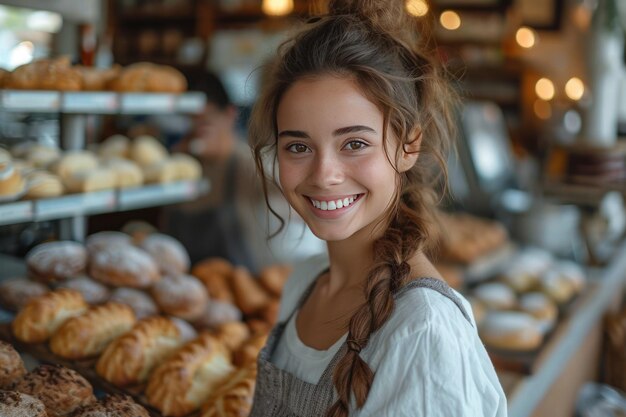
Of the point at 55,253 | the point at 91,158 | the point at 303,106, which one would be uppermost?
the point at 303,106

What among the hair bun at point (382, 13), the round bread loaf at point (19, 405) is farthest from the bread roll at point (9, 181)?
the hair bun at point (382, 13)

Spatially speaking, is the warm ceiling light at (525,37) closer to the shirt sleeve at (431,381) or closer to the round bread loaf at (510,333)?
the round bread loaf at (510,333)

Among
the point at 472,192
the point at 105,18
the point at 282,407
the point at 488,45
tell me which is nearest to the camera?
the point at 282,407

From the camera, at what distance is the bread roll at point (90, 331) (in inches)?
56.5

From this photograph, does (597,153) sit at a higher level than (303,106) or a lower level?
lower

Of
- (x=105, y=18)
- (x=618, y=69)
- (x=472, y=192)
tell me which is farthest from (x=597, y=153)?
(x=105, y=18)

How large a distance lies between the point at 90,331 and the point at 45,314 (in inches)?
4.3

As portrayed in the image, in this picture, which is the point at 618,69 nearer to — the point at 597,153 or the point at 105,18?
the point at 597,153

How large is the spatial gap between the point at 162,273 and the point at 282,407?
33.3 inches

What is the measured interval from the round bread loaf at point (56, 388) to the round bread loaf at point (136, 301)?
0.52m

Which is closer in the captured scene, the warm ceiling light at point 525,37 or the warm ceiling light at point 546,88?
the warm ceiling light at point 525,37

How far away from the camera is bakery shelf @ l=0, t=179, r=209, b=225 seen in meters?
1.55

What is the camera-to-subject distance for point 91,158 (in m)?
1.99

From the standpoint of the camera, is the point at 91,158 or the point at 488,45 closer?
the point at 91,158
